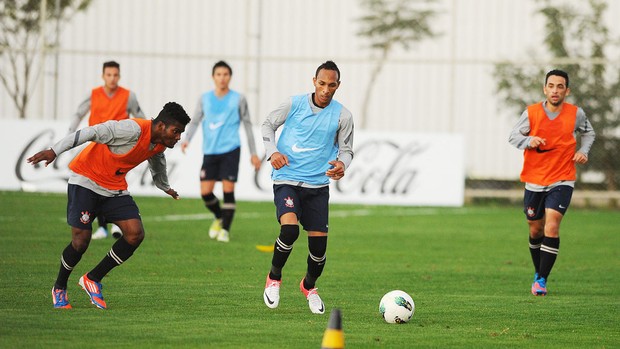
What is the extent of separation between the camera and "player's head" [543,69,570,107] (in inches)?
459

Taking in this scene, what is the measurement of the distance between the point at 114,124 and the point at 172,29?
17.5 meters

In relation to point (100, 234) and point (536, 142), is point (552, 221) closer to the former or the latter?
point (536, 142)

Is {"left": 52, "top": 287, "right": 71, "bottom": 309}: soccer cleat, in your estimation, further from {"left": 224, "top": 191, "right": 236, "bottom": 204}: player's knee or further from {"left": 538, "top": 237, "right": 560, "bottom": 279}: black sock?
{"left": 224, "top": 191, "right": 236, "bottom": 204}: player's knee

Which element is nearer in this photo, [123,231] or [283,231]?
[123,231]

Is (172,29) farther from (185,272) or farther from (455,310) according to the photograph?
(455,310)

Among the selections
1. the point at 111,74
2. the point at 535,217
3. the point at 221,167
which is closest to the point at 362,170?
the point at 221,167

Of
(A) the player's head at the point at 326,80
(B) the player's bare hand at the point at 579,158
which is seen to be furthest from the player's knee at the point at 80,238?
(B) the player's bare hand at the point at 579,158

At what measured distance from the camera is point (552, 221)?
11.6 metres

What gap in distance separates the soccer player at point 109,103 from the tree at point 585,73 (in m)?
12.5

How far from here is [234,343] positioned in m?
7.88

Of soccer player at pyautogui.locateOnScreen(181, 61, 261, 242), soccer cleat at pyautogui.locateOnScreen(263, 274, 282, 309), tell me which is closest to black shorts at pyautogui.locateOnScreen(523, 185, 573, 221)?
soccer cleat at pyautogui.locateOnScreen(263, 274, 282, 309)

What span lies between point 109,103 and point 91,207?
18.7 feet

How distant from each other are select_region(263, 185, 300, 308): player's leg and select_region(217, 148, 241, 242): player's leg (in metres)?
6.11

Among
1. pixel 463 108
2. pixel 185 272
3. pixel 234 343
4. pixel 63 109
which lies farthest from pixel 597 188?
pixel 234 343
